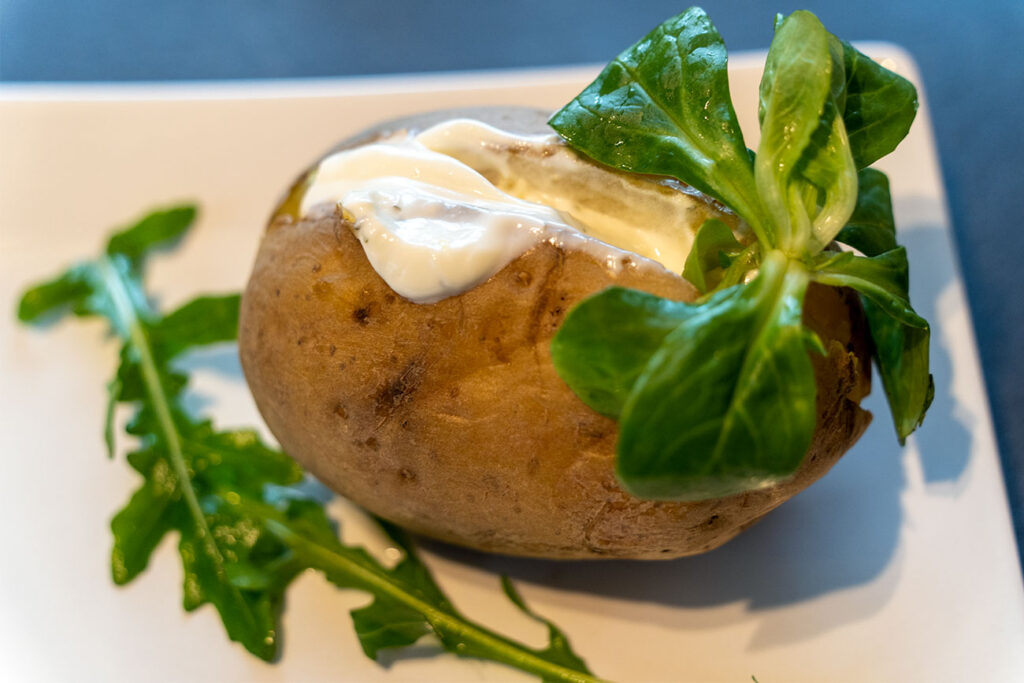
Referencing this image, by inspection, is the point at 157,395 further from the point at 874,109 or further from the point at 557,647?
the point at 874,109

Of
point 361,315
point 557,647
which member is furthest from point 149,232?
point 557,647

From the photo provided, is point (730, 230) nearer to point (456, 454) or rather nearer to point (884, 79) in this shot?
point (884, 79)

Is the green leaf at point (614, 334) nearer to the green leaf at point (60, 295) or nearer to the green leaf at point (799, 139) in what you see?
the green leaf at point (799, 139)

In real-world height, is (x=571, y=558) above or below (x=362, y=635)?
above

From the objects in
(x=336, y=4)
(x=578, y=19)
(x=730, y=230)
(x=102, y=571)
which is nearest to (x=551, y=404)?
(x=730, y=230)

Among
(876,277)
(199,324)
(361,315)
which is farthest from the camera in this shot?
(199,324)

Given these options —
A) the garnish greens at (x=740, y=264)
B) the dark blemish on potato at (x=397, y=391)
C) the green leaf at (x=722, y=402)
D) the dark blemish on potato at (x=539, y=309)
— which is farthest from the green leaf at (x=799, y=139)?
the dark blemish on potato at (x=397, y=391)
